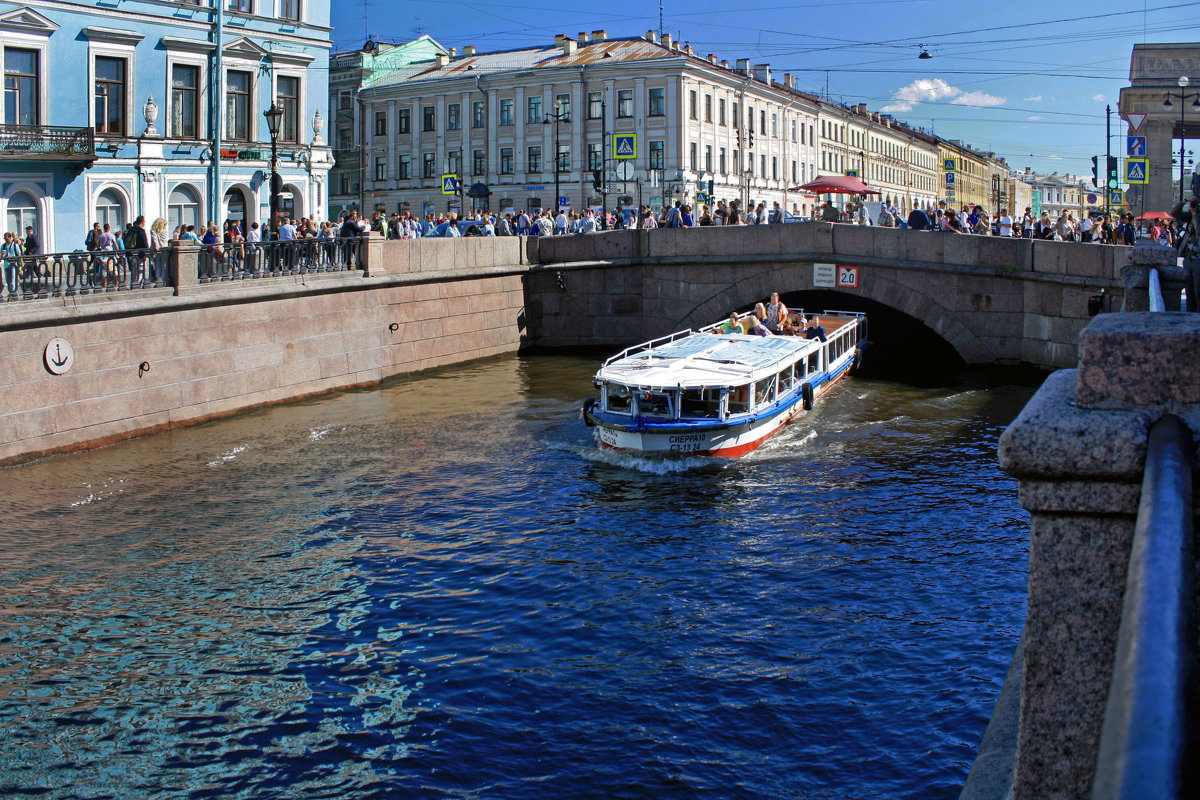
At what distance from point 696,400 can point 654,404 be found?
0.70 meters

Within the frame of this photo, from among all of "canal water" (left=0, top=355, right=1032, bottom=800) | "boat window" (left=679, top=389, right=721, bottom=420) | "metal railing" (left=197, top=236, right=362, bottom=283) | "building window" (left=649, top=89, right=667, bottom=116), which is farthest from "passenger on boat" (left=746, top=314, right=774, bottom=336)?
"building window" (left=649, top=89, right=667, bottom=116)

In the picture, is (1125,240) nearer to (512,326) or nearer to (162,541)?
(512,326)

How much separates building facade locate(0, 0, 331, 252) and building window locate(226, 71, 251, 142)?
0.04m

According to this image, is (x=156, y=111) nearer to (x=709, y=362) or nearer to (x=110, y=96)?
(x=110, y=96)

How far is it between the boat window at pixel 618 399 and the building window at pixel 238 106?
20052mm

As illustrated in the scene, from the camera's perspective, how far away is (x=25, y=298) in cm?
1816

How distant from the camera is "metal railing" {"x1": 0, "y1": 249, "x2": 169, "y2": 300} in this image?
1813cm

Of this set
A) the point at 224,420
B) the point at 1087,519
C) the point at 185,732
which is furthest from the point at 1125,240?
the point at 1087,519

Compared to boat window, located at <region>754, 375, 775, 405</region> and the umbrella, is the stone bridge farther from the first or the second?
boat window, located at <region>754, 375, 775, 405</region>

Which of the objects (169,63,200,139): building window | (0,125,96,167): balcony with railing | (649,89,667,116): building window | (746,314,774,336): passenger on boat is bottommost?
(746,314,774,336): passenger on boat

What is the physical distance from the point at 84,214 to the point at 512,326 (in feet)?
37.2

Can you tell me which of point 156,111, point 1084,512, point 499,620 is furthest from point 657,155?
point 1084,512

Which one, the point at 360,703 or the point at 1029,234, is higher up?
the point at 1029,234

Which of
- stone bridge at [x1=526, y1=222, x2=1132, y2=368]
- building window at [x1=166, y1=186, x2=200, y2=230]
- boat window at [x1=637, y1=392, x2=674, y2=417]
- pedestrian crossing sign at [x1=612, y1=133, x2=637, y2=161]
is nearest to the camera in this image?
boat window at [x1=637, y1=392, x2=674, y2=417]
